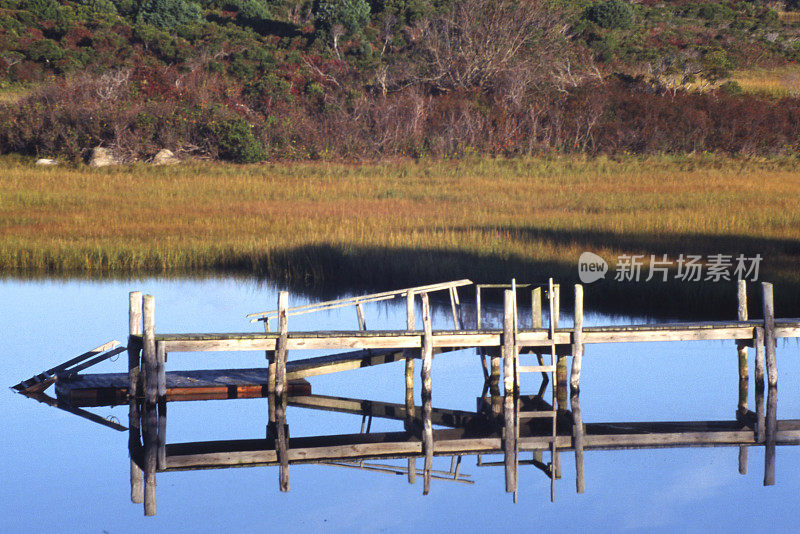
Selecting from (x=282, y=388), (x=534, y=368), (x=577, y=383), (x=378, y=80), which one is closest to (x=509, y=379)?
(x=534, y=368)

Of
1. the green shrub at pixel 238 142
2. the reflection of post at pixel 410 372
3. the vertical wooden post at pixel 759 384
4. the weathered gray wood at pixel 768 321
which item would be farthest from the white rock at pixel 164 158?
the weathered gray wood at pixel 768 321

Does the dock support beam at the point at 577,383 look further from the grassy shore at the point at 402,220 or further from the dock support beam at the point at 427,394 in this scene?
the grassy shore at the point at 402,220

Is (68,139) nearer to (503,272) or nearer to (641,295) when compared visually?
(503,272)

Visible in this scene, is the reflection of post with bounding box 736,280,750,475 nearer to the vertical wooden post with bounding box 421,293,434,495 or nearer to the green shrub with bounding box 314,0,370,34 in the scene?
the vertical wooden post with bounding box 421,293,434,495

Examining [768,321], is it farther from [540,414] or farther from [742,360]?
[540,414]

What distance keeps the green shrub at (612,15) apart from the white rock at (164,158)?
28260 millimetres

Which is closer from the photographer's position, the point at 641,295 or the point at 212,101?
the point at 641,295

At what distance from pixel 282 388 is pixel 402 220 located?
12897mm

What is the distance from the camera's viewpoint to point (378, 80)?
46969 mm

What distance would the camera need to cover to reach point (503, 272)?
2025 centimetres

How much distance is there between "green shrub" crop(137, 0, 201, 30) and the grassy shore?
785 inches

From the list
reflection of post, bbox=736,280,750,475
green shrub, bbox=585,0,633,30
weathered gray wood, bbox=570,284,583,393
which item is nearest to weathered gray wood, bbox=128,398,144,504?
weathered gray wood, bbox=570,284,583,393

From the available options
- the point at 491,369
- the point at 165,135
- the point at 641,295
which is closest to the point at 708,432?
the point at 491,369

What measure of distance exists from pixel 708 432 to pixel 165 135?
28320 mm
